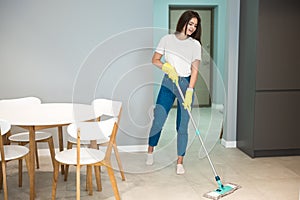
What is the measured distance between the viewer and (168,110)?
3352 mm

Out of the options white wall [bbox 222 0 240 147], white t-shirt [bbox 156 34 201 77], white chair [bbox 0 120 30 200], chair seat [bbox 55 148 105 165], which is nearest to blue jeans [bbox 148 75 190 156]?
white t-shirt [bbox 156 34 201 77]

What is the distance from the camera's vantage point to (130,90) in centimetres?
372

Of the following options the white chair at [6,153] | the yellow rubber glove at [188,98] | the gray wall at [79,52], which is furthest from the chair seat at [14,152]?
the yellow rubber glove at [188,98]

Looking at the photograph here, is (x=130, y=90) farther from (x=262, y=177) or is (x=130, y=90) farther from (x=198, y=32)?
(x=262, y=177)

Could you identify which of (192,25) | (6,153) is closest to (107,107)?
(6,153)

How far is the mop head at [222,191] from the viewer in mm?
2732

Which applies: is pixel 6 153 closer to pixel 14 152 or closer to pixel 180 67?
pixel 14 152

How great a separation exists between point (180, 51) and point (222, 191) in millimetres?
1136

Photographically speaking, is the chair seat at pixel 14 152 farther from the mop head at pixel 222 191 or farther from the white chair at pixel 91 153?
the mop head at pixel 222 191

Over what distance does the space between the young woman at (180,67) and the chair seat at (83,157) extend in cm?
92

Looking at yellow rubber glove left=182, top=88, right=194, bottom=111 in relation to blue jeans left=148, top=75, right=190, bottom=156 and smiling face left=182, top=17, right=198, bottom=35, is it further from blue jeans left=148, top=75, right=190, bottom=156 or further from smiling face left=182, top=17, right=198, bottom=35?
smiling face left=182, top=17, right=198, bottom=35

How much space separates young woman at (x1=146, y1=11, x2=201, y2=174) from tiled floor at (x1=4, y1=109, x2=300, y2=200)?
0.18 m

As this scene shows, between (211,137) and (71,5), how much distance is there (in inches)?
72.5

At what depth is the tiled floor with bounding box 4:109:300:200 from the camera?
9.16 feet
